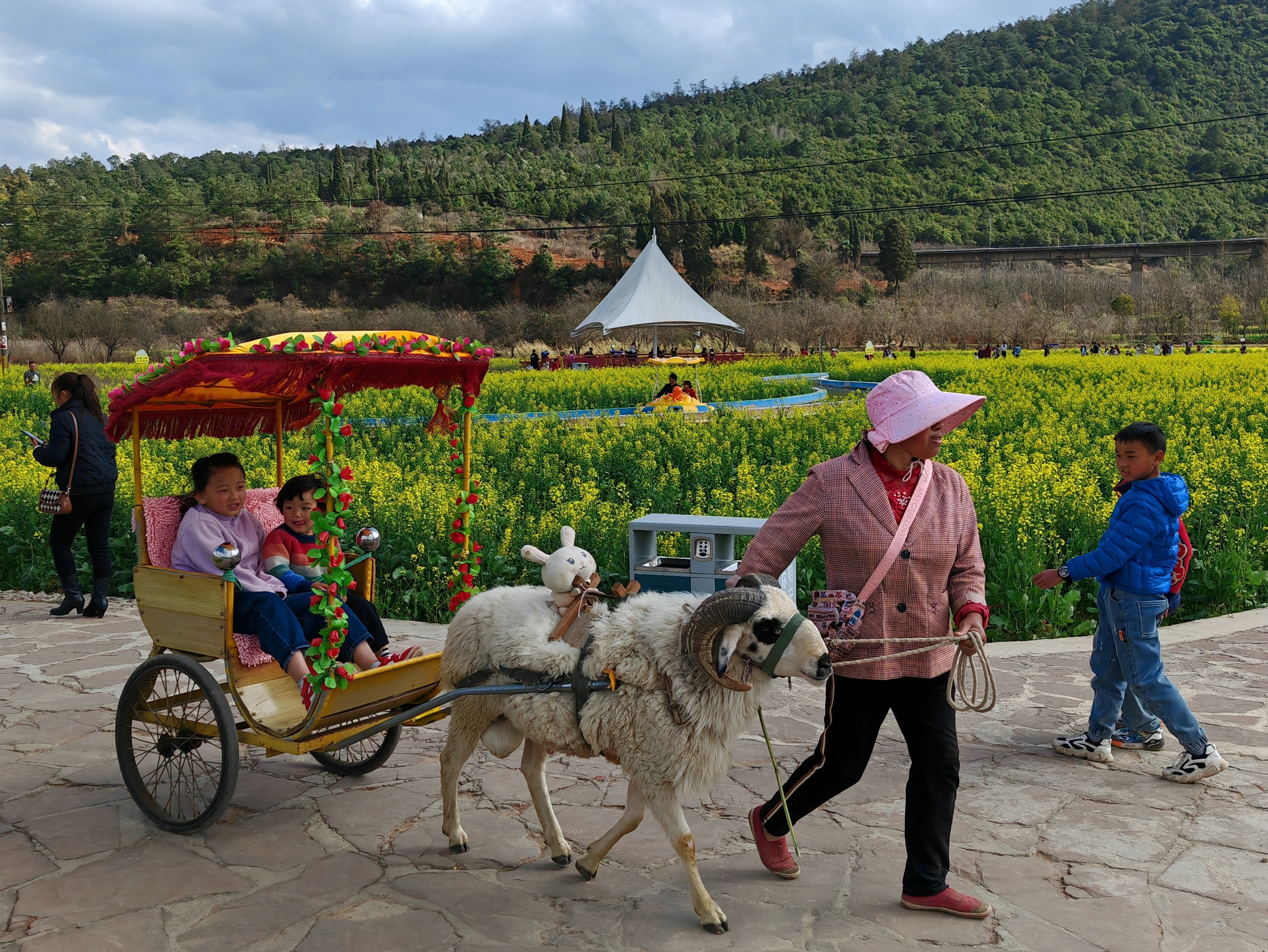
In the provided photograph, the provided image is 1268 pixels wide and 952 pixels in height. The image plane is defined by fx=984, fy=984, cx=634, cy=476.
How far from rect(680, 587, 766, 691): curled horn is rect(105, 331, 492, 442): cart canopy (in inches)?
66.3

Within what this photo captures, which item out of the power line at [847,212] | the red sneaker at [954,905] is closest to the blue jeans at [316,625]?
the red sneaker at [954,905]

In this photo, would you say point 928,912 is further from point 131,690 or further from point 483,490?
point 483,490

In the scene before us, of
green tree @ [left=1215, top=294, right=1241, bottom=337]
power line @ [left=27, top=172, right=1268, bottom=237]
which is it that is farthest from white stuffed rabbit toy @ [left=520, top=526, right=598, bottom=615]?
power line @ [left=27, top=172, right=1268, bottom=237]

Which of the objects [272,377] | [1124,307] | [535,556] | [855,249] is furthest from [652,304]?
[855,249]

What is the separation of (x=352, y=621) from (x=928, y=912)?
281 cm

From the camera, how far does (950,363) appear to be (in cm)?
2997

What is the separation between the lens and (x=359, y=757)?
208 inches

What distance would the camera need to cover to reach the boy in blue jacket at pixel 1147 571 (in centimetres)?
492

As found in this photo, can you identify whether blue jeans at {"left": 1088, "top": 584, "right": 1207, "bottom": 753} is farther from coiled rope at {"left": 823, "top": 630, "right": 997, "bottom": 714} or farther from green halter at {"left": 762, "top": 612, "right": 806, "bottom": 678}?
green halter at {"left": 762, "top": 612, "right": 806, "bottom": 678}

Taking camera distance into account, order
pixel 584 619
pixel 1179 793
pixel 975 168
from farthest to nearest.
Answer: pixel 975 168
pixel 1179 793
pixel 584 619

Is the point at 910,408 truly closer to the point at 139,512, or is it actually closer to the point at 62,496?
the point at 139,512

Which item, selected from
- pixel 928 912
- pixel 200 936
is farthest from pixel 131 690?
pixel 928 912

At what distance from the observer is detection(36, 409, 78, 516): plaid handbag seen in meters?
8.09

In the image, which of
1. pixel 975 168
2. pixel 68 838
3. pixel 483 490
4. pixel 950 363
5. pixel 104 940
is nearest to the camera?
pixel 104 940
